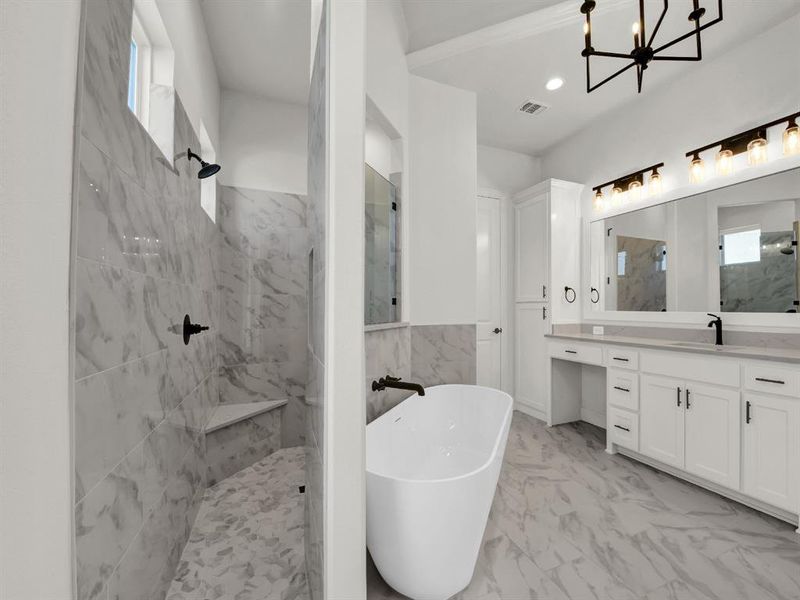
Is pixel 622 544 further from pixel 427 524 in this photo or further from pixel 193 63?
pixel 193 63

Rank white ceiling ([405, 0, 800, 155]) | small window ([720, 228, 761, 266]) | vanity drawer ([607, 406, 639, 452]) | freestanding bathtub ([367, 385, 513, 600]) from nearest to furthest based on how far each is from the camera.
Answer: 1. freestanding bathtub ([367, 385, 513, 600])
2. white ceiling ([405, 0, 800, 155])
3. small window ([720, 228, 761, 266])
4. vanity drawer ([607, 406, 639, 452])

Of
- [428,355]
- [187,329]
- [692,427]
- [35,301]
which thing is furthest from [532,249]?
Result: [35,301]

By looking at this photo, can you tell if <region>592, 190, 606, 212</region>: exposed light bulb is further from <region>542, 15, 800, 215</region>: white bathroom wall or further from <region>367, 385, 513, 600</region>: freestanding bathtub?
<region>367, 385, 513, 600</region>: freestanding bathtub

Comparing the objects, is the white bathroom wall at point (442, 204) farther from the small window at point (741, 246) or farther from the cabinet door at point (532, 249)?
the small window at point (741, 246)

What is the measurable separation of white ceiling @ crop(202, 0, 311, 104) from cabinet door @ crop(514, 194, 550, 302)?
248cm

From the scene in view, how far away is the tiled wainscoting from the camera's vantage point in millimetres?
2164

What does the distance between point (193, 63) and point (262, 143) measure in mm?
917

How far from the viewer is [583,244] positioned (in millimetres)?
3432

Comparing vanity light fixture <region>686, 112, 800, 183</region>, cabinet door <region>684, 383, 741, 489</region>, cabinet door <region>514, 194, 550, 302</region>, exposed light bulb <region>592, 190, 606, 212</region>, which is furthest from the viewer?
cabinet door <region>514, 194, 550, 302</region>

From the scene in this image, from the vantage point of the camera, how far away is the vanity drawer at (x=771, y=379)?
169 cm

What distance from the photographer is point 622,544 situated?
1602 millimetres

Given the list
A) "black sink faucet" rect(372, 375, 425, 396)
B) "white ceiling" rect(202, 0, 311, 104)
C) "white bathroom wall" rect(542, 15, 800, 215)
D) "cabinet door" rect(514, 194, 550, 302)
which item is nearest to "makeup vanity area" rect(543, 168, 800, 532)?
"white bathroom wall" rect(542, 15, 800, 215)

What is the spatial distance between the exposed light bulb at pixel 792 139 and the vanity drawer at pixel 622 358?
4.99 feet

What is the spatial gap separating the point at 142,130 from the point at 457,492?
170cm
